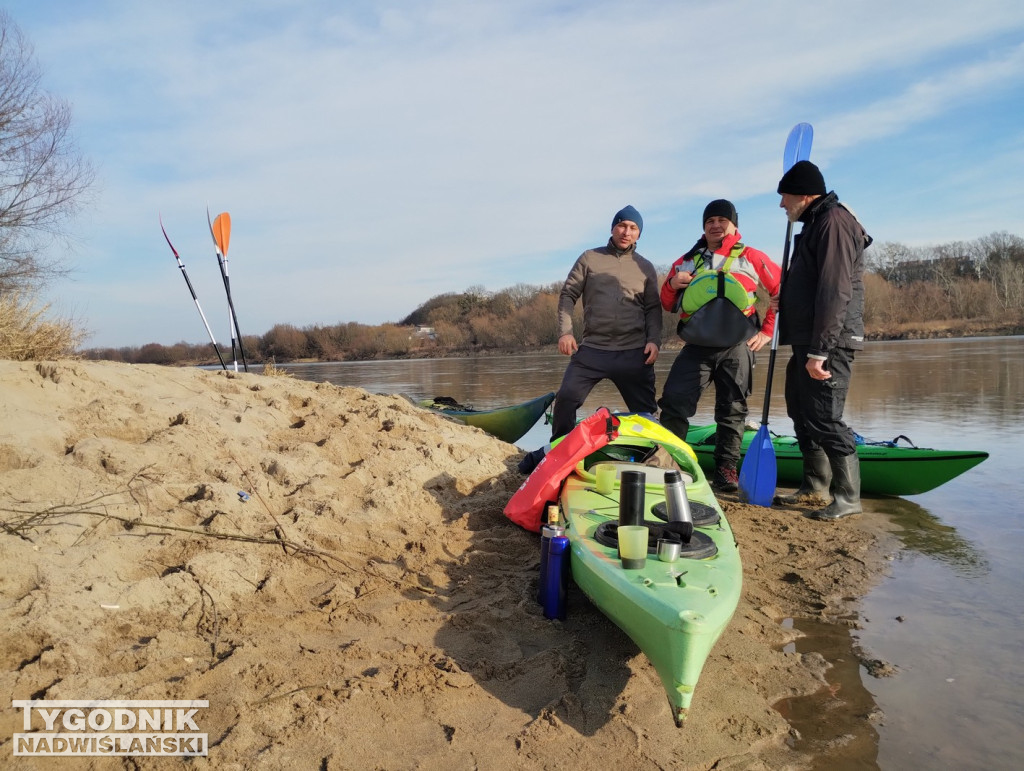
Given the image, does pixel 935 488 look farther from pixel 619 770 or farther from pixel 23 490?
pixel 23 490

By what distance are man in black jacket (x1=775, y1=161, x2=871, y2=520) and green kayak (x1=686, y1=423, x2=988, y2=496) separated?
2.24ft

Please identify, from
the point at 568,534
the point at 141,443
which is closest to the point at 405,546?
the point at 568,534

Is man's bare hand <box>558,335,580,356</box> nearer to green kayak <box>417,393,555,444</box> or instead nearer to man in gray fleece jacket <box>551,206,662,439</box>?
man in gray fleece jacket <box>551,206,662,439</box>

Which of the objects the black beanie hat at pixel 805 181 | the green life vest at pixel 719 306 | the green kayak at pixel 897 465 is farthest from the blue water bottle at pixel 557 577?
the black beanie hat at pixel 805 181

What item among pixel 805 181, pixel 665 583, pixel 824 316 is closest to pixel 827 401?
pixel 824 316

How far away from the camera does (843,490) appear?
498 cm

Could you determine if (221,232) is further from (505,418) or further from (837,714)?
(837,714)

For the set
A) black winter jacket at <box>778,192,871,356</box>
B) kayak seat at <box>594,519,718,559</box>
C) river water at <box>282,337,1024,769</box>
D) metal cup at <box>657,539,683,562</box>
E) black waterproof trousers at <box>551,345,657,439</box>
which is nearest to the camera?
river water at <box>282,337,1024,769</box>

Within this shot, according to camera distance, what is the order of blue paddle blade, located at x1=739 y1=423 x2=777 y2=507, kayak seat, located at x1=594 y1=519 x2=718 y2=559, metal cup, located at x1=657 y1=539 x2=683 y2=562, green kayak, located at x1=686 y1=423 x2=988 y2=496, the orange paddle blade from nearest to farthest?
metal cup, located at x1=657 y1=539 x2=683 y2=562 < kayak seat, located at x1=594 y1=519 x2=718 y2=559 < green kayak, located at x1=686 y1=423 x2=988 y2=496 < blue paddle blade, located at x1=739 y1=423 x2=777 y2=507 < the orange paddle blade

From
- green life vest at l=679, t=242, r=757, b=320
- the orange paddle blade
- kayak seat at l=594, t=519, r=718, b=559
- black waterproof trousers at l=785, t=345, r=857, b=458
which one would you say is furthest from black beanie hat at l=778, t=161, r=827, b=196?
the orange paddle blade

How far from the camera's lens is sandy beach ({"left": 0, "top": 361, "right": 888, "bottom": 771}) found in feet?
7.84

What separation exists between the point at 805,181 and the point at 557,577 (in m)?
3.54

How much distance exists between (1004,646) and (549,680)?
2217 millimetres

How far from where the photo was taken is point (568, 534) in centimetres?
336
